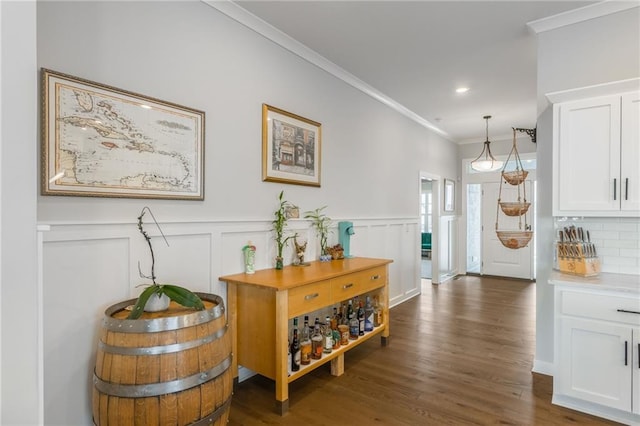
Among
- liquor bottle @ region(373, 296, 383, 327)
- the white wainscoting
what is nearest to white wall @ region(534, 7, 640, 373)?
liquor bottle @ region(373, 296, 383, 327)

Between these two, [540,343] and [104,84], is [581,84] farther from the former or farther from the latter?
[104,84]

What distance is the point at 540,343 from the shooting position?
279cm

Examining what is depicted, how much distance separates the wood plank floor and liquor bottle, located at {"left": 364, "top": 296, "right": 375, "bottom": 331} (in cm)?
25

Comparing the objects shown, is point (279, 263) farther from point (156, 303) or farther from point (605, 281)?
point (605, 281)

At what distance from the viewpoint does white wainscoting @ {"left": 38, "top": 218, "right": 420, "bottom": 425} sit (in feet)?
5.28

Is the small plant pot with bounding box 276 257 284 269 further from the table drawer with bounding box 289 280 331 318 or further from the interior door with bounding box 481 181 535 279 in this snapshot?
the interior door with bounding box 481 181 535 279

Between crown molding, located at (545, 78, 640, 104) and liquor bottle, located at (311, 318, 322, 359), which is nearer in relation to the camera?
crown molding, located at (545, 78, 640, 104)

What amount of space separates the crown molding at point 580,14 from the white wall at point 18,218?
10.6 ft

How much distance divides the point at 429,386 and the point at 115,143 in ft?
8.70

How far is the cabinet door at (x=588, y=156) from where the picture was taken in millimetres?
2238

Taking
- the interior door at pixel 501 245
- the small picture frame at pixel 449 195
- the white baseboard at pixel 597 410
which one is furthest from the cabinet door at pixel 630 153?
the interior door at pixel 501 245

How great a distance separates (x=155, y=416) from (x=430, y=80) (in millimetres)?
3894

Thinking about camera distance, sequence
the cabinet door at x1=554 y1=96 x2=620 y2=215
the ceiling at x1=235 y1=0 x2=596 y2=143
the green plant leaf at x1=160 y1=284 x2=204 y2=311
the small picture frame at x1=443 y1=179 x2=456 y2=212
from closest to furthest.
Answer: the green plant leaf at x1=160 y1=284 x2=204 y2=311 → the cabinet door at x1=554 y1=96 x2=620 y2=215 → the ceiling at x1=235 y1=0 x2=596 y2=143 → the small picture frame at x1=443 y1=179 x2=456 y2=212

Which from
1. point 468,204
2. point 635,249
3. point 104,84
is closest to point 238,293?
point 104,84
